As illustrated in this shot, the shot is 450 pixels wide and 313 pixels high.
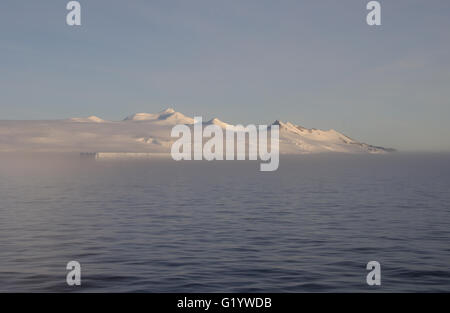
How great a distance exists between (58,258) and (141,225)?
45.7 ft

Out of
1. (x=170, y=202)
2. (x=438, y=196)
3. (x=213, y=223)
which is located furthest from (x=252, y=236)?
(x=438, y=196)

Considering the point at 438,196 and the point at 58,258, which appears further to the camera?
the point at 438,196

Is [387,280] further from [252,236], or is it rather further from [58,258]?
[58,258]

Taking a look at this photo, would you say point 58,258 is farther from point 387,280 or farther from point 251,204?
point 251,204

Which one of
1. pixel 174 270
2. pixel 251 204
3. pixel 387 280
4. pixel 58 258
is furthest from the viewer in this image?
pixel 251 204

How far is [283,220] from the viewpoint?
47.0 metres

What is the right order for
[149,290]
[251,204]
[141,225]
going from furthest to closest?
[251,204], [141,225], [149,290]

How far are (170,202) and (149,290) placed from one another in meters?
41.7

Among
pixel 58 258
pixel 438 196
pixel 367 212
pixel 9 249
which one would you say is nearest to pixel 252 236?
pixel 58 258

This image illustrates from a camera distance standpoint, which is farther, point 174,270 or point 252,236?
point 252,236

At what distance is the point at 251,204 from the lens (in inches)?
2416
